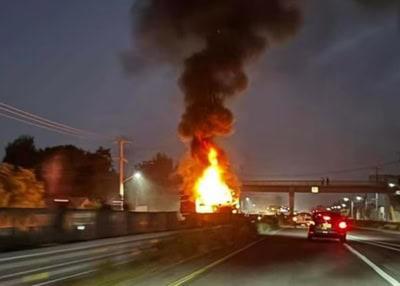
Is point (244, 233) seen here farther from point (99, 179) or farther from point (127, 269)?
point (99, 179)

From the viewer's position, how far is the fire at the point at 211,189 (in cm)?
6150

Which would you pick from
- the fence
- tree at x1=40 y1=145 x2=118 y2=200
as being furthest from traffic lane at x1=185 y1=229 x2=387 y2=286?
tree at x1=40 y1=145 x2=118 y2=200

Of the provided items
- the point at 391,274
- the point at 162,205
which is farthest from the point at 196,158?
the point at 162,205

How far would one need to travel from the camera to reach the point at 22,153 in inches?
4107

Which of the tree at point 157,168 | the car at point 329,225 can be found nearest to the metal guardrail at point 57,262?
the car at point 329,225

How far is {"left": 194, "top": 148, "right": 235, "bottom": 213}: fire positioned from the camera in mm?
61500

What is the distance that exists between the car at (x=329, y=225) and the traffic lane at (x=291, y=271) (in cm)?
1208

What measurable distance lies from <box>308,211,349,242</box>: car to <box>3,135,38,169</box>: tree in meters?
65.6

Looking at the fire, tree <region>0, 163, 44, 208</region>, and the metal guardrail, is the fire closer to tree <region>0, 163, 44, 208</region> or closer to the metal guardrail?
tree <region>0, 163, 44, 208</region>

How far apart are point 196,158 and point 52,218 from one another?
32.4 meters

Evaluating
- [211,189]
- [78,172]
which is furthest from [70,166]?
[211,189]

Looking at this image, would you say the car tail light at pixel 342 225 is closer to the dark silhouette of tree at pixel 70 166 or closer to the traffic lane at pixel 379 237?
the traffic lane at pixel 379 237

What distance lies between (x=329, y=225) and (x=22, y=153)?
7102cm

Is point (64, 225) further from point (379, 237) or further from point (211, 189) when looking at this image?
point (211, 189)
